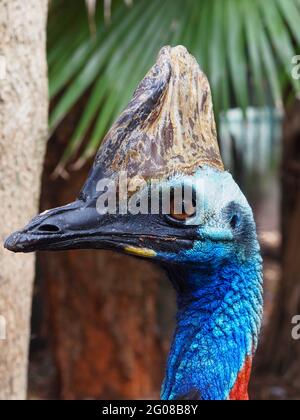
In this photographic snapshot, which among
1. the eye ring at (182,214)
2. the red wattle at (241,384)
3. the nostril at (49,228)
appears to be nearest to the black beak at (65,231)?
the nostril at (49,228)

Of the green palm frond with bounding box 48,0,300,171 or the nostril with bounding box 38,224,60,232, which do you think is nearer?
the nostril with bounding box 38,224,60,232

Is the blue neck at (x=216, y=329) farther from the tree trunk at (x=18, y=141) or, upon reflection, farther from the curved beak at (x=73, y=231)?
the tree trunk at (x=18, y=141)

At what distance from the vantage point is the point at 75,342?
16.6ft

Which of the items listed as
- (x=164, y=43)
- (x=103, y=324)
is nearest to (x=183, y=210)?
(x=164, y=43)

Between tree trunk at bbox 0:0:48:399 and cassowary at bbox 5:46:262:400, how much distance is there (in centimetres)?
99

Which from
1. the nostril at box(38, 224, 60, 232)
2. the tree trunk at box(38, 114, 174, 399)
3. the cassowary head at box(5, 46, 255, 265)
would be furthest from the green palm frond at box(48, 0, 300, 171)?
the nostril at box(38, 224, 60, 232)

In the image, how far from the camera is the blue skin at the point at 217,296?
6.06ft

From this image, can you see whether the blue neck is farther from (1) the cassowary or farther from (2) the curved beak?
(2) the curved beak

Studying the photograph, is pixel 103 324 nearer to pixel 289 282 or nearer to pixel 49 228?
pixel 289 282

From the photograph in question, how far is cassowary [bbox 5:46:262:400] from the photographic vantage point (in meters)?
1.77

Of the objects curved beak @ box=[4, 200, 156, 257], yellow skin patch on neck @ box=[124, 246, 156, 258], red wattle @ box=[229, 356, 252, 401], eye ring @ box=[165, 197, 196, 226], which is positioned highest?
eye ring @ box=[165, 197, 196, 226]

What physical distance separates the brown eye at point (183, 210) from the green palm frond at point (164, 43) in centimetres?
168

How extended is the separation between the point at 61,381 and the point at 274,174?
3933mm
